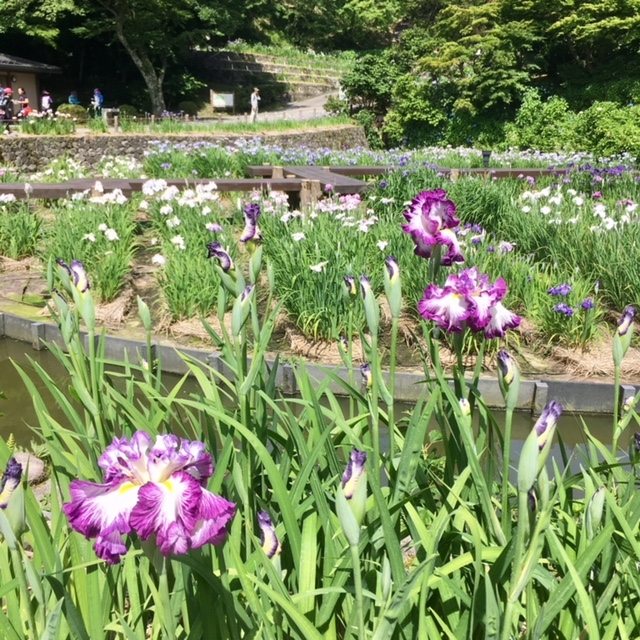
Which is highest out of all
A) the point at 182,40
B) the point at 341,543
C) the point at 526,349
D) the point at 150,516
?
the point at 182,40

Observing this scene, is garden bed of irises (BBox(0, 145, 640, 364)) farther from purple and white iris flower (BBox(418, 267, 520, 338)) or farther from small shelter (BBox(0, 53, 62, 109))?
small shelter (BBox(0, 53, 62, 109))

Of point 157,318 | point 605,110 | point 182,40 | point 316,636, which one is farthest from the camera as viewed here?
point 182,40

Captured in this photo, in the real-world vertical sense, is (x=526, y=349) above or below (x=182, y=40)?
below

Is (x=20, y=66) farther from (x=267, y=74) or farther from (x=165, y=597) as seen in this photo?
(x=165, y=597)

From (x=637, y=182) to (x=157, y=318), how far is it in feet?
16.8

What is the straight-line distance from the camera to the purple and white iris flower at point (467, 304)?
1.28 meters

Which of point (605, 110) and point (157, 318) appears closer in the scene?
point (157, 318)

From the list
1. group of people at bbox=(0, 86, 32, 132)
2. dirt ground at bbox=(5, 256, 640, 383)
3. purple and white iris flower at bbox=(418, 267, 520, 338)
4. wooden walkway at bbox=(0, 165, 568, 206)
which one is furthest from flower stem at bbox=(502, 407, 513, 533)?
group of people at bbox=(0, 86, 32, 132)

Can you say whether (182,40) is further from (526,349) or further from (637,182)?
(526,349)

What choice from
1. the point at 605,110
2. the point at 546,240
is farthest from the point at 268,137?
the point at 546,240

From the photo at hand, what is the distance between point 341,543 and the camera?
1.33 meters

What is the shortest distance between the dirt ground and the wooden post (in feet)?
6.20

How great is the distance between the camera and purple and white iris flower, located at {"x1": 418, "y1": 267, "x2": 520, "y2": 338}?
50.4 inches

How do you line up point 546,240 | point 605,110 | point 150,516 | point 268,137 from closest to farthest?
point 150,516 → point 546,240 → point 605,110 → point 268,137
